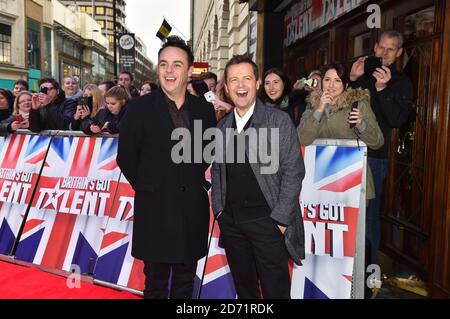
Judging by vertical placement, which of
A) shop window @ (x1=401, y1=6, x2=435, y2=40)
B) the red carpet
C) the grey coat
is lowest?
the red carpet

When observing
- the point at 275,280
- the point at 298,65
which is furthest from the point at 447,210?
the point at 298,65

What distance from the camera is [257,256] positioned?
2.64 meters

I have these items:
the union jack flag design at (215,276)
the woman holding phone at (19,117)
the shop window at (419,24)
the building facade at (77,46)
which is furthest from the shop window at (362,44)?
the building facade at (77,46)

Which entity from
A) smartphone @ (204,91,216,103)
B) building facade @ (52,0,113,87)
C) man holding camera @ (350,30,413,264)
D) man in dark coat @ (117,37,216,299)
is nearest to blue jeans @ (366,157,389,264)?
man holding camera @ (350,30,413,264)

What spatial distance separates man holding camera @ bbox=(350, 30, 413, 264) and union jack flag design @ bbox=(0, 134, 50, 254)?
10.8ft

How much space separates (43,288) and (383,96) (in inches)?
137

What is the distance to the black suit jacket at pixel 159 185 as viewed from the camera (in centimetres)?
264

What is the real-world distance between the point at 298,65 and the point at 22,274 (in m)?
6.20

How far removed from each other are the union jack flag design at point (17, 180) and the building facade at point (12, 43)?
32.7m

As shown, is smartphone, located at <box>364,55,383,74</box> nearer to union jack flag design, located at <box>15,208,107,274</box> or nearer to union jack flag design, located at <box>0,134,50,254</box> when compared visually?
union jack flag design, located at <box>15,208,107,274</box>

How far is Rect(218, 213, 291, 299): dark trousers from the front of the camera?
2586 mm

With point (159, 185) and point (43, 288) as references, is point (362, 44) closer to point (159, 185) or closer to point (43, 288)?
point (159, 185)

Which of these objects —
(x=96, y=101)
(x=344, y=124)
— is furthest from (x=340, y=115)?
(x=96, y=101)

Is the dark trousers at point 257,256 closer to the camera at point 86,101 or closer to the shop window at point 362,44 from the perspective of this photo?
the camera at point 86,101
